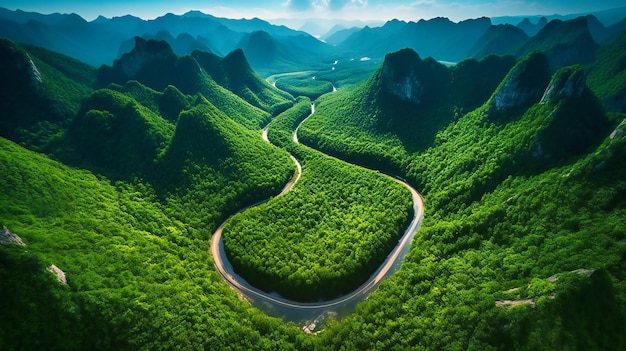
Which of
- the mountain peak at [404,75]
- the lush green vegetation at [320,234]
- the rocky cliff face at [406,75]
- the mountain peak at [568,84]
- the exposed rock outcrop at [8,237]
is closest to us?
the exposed rock outcrop at [8,237]

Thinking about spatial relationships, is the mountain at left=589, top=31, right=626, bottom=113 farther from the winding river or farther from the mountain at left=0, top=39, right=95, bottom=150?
the mountain at left=0, top=39, right=95, bottom=150

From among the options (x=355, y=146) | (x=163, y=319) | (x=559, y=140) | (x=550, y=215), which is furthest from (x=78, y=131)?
(x=559, y=140)

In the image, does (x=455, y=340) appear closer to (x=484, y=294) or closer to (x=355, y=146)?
(x=484, y=294)

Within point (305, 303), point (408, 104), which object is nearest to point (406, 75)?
point (408, 104)

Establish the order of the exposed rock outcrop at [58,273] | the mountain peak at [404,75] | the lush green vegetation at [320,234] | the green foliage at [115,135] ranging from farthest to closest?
1. the mountain peak at [404,75]
2. the green foliage at [115,135]
3. the lush green vegetation at [320,234]
4. the exposed rock outcrop at [58,273]

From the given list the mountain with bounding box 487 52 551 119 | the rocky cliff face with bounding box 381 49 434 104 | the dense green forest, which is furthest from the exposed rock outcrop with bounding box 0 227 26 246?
the rocky cliff face with bounding box 381 49 434 104

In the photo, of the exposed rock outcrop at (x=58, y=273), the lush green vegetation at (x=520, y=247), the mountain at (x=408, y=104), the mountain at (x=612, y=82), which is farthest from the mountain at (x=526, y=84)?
the exposed rock outcrop at (x=58, y=273)

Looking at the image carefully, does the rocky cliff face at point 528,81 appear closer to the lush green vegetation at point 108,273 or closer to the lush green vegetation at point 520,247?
the lush green vegetation at point 520,247
